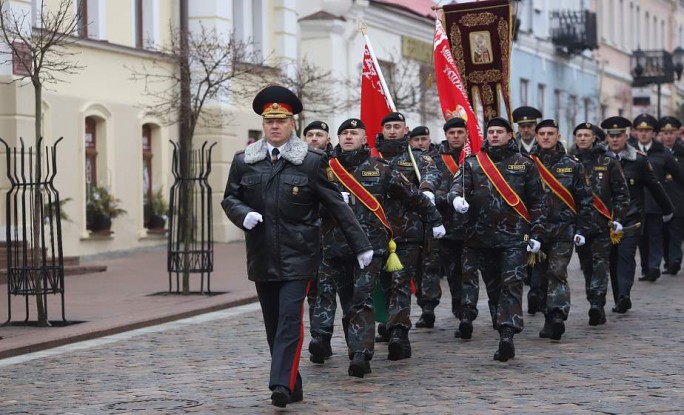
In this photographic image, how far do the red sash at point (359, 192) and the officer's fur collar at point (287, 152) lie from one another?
1783mm

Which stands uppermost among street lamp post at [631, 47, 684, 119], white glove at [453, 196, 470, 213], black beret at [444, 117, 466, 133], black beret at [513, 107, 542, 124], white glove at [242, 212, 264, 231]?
street lamp post at [631, 47, 684, 119]

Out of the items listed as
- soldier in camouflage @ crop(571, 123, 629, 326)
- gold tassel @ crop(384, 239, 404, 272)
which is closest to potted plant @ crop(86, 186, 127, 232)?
soldier in camouflage @ crop(571, 123, 629, 326)

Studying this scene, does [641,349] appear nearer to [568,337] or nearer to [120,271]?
[568,337]

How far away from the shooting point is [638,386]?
9773 mm

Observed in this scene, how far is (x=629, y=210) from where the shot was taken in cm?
1540

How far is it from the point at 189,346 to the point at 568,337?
3165 mm

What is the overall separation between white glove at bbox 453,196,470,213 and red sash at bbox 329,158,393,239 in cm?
66

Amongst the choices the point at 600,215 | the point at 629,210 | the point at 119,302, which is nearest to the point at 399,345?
the point at 600,215

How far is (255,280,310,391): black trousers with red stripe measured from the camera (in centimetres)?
900

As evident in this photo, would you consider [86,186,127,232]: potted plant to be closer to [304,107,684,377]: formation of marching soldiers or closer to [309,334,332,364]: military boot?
[304,107,684,377]: formation of marching soldiers

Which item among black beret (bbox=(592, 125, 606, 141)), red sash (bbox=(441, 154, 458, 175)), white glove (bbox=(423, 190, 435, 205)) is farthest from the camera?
black beret (bbox=(592, 125, 606, 141))

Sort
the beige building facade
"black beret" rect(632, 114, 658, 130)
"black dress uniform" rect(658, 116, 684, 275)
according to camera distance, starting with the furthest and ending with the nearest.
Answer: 1. the beige building facade
2. "black dress uniform" rect(658, 116, 684, 275)
3. "black beret" rect(632, 114, 658, 130)

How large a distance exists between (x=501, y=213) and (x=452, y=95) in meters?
2.96

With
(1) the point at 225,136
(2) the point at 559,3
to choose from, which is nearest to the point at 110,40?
(1) the point at 225,136
